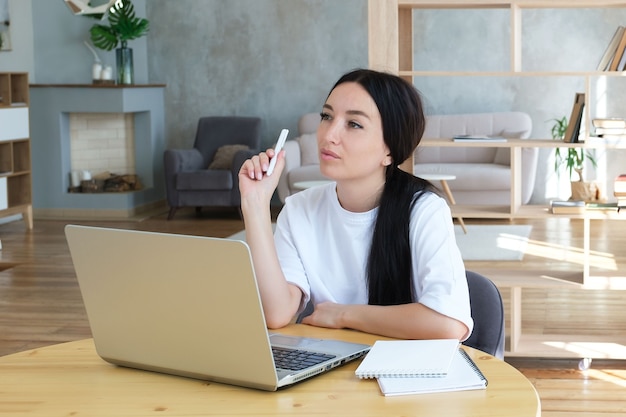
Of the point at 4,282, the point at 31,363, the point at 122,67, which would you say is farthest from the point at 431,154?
the point at 31,363

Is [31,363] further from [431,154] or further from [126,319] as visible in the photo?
[431,154]

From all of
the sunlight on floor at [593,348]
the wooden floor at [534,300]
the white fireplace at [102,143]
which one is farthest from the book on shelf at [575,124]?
the white fireplace at [102,143]

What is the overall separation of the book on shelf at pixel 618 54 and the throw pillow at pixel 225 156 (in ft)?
17.4

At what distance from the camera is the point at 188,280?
1521mm

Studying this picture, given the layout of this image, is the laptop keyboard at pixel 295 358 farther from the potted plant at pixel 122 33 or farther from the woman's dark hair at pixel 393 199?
the potted plant at pixel 122 33

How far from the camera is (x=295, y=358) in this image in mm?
1700

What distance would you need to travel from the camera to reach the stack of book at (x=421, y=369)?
157 centimetres

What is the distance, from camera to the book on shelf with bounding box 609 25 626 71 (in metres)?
4.19

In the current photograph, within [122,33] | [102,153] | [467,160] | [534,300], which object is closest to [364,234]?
[534,300]

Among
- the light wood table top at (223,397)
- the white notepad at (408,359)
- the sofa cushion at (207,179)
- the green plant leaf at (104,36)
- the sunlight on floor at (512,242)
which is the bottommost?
the sunlight on floor at (512,242)

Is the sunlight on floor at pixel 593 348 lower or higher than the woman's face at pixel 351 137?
lower

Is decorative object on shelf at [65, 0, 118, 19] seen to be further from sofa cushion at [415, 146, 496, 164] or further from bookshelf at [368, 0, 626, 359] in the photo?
bookshelf at [368, 0, 626, 359]

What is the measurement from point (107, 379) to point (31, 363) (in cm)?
19

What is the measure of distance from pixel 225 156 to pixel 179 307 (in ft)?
25.4
